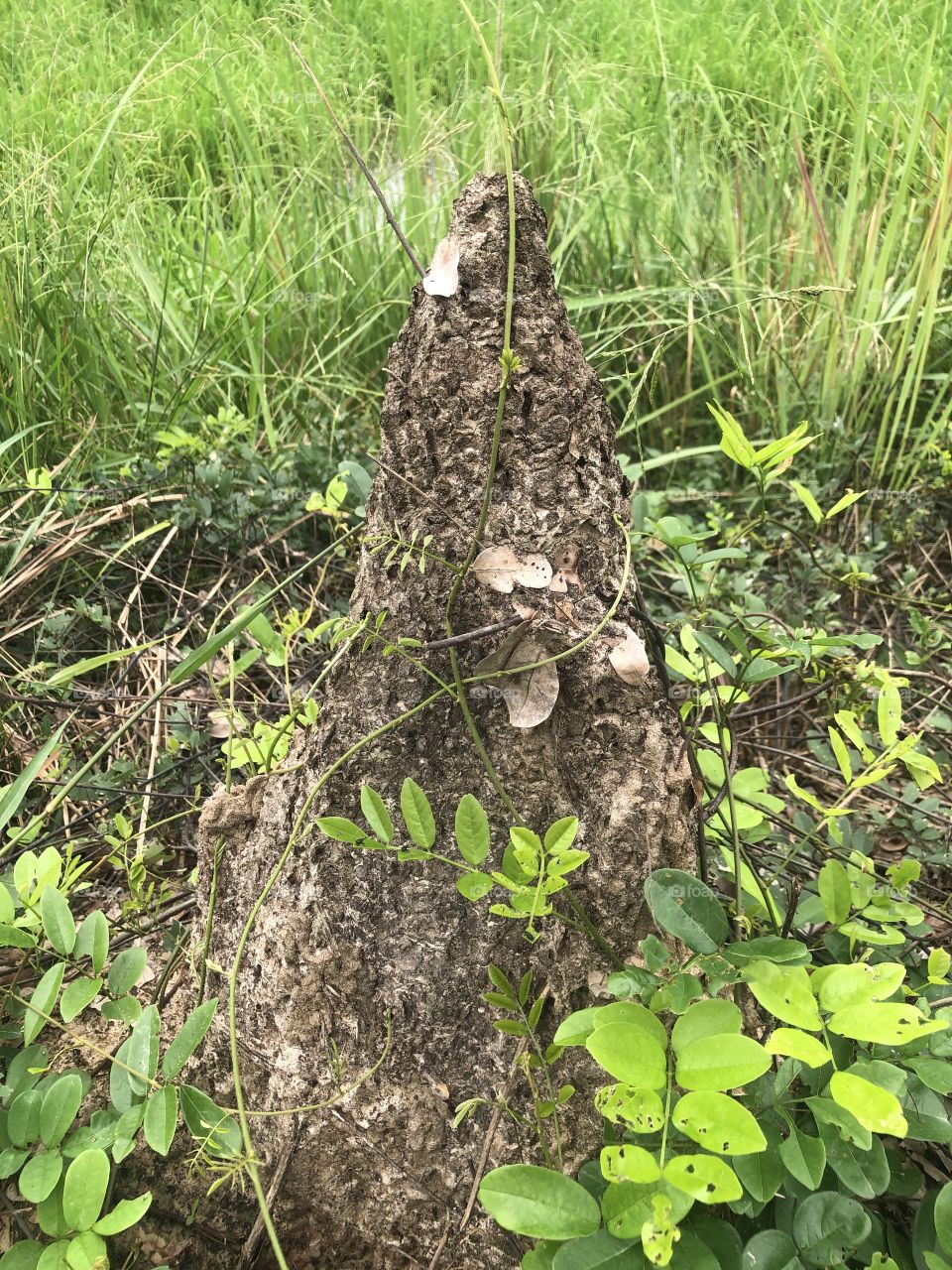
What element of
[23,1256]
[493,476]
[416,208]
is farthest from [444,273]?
[416,208]

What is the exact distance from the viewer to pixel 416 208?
103 inches

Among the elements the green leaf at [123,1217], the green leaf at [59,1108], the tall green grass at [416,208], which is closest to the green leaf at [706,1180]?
the green leaf at [123,1217]

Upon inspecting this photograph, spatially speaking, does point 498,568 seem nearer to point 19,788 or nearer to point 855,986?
point 855,986

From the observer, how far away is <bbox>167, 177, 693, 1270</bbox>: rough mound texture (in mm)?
766

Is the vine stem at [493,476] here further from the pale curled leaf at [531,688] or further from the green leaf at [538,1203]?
the green leaf at [538,1203]

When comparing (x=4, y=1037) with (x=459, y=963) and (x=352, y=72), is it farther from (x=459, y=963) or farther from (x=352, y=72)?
(x=352, y=72)

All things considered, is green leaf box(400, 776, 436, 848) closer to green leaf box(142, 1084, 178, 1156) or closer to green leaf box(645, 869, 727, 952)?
green leaf box(645, 869, 727, 952)

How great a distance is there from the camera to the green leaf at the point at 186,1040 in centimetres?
70

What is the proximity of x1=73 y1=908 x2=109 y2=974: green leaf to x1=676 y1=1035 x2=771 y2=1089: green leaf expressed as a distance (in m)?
0.58

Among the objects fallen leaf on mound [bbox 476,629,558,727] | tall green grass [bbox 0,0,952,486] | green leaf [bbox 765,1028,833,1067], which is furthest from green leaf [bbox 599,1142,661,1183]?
tall green grass [bbox 0,0,952,486]

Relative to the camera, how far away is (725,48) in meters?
3.34

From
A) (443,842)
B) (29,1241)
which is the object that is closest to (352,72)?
(443,842)

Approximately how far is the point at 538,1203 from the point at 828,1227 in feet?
0.80

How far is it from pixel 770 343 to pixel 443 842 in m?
2.02
